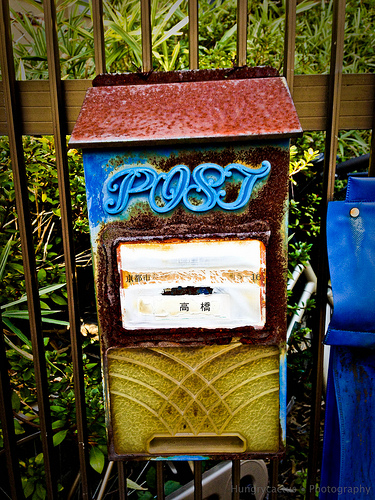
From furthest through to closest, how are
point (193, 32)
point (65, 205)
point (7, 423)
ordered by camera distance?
1. point (7, 423)
2. point (65, 205)
3. point (193, 32)

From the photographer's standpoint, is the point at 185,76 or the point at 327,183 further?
the point at 327,183

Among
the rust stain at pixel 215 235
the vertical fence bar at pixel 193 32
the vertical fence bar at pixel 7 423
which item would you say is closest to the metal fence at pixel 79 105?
the vertical fence bar at pixel 193 32

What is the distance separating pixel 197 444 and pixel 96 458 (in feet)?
2.09

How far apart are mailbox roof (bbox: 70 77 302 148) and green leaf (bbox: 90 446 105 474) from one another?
126cm

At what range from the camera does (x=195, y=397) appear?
3.25 feet

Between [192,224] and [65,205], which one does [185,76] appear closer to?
[192,224]

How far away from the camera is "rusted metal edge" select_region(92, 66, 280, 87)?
0.91m

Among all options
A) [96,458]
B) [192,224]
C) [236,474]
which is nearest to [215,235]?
[192,224]

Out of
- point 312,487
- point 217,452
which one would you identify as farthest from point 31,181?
point 312,487

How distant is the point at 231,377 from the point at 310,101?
2.81 feet

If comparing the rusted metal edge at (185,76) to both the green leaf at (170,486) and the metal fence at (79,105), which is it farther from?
the green leaf at (170,486)

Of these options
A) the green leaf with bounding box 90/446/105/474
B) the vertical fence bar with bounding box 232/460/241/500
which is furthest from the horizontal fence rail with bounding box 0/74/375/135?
the green leaf with bounding box 90/446/105/474

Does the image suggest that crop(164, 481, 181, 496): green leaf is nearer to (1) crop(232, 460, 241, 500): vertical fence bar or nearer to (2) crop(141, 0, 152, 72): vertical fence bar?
(1) crop(232, 460, 241, 500): vertical fence bar

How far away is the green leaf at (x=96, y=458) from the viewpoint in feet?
4.56
